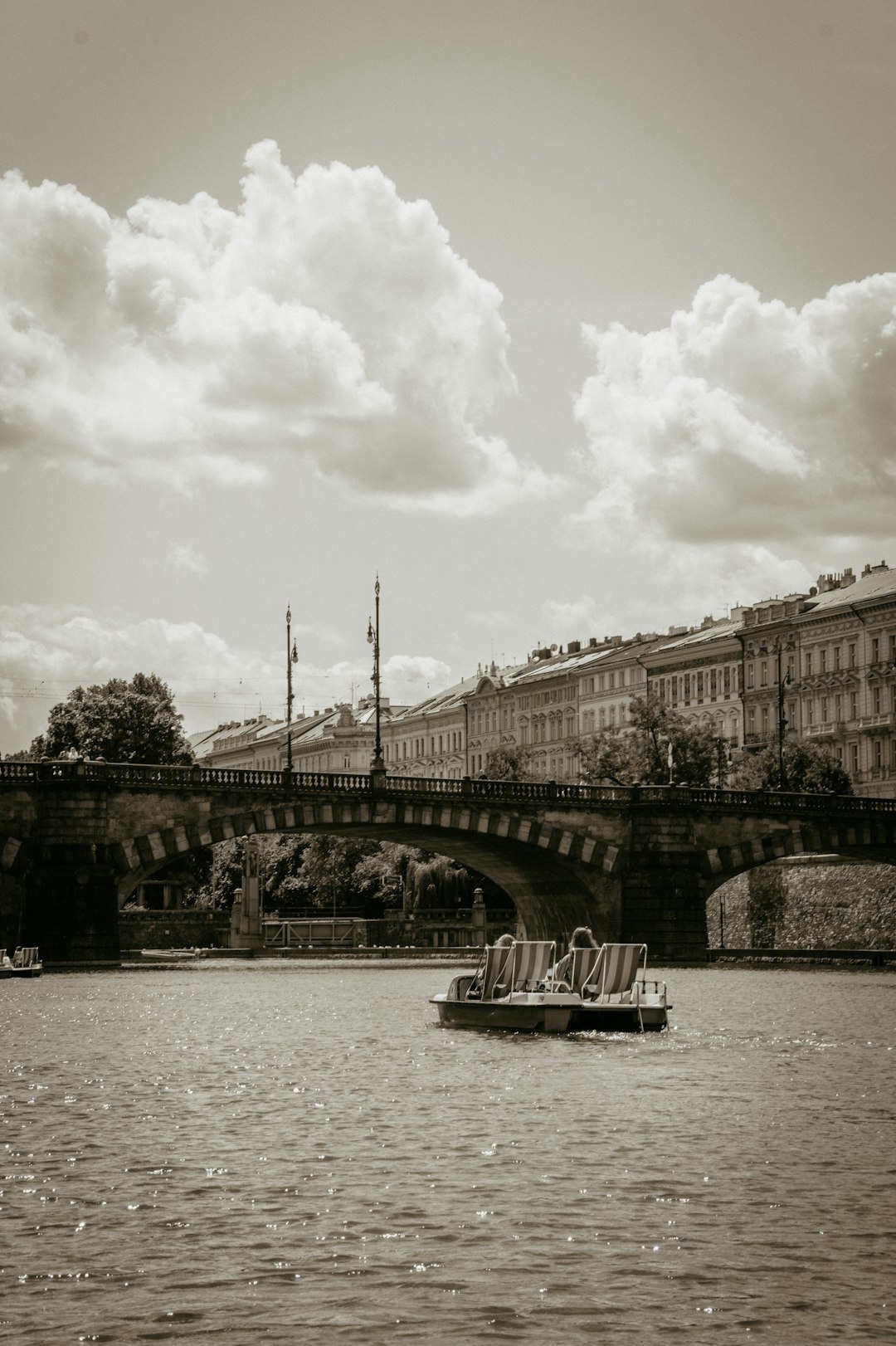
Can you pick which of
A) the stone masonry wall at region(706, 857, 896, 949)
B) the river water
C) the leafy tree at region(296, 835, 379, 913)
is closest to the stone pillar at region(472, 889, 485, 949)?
the stone masonry wall at region(706, 857, 896, 949)

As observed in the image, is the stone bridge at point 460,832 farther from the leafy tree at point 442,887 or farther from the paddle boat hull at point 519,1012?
the paddle boat hull at point 519,1012

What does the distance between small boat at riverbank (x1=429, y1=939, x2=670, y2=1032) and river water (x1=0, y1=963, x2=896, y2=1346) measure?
0.67 m

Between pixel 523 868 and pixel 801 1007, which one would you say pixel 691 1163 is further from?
pixel 523 868

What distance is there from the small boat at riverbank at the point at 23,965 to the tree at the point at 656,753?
4735 centimetres

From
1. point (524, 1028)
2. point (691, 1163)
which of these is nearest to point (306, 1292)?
point (691, 1163)

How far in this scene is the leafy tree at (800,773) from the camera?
108 metres

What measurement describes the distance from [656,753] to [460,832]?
85.9 ft

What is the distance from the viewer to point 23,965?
217ft

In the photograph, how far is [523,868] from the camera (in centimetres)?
9481

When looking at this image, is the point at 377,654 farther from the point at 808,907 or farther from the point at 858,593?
the point at 858,593

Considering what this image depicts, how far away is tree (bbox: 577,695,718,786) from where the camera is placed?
11012cm

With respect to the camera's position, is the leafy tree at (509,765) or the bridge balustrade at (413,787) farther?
the leafy tree at (509,765)

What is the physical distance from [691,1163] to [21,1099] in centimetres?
1000

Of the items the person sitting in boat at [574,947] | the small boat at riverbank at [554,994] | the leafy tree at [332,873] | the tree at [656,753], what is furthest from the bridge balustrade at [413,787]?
the leafy tree at [332,873]
